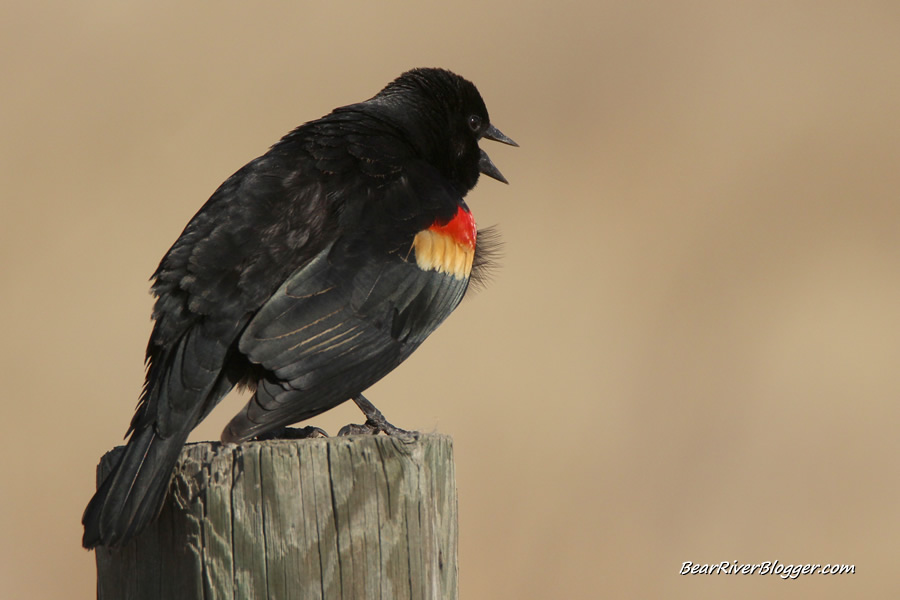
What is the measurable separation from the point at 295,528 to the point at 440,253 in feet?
5.44

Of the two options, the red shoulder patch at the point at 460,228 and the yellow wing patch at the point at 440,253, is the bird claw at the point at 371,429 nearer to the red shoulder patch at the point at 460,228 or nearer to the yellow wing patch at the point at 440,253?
the yellow wing patch at the point at 440,253

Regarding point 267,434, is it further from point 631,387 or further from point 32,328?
point 32,328

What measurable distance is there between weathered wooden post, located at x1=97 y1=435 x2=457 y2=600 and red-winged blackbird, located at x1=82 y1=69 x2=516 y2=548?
107mm

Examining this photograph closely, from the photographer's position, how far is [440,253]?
380 centimetres

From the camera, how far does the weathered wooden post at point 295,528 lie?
2316 millimetres

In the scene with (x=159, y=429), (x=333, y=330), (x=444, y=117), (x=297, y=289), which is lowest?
(x=159, y=429)

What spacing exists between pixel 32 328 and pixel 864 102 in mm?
9380

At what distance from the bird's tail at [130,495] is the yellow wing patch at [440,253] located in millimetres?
1314

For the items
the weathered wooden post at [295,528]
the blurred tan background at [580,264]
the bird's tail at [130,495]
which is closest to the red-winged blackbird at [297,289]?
the bird's tail at [130,495]

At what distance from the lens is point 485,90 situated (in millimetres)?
12328

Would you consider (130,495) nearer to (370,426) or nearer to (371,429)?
(371,429)

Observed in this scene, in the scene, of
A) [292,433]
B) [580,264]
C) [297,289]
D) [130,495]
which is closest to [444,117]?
[297,289]

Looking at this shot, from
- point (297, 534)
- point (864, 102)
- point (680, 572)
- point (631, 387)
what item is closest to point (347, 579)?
point (297, 534)

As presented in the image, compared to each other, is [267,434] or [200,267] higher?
[200,267]
